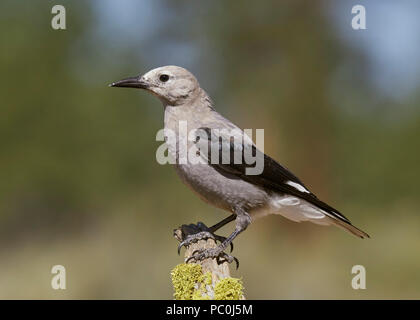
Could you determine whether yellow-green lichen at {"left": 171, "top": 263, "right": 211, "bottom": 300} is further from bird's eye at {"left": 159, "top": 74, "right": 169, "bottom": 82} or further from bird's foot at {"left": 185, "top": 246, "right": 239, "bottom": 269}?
bird's eye at {"left": 159, "top": 74, "right": 169, "bottom": 82}

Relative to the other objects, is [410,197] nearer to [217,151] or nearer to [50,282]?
[50,282]

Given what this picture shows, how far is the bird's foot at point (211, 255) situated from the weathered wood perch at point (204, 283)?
0.10 metres

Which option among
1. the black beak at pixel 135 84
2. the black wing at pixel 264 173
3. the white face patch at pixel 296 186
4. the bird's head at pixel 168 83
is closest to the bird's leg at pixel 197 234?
the black wing at pixel 264 173

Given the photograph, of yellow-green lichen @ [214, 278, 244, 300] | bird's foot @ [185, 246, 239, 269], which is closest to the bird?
bird's foot @ [185, 246, 239, 269]

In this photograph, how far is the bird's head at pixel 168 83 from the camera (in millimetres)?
5023

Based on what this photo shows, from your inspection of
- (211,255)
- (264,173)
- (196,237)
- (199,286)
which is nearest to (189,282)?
(199,286)

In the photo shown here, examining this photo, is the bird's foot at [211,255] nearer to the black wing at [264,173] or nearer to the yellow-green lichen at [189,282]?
the yellow-green lichen at [189,282]

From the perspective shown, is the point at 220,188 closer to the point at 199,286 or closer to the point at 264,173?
the point at 264,173

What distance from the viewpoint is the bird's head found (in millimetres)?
5023

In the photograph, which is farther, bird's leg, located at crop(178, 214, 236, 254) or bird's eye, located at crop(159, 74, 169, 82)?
bird's eye, located at crop(159, 74, 169, 82)

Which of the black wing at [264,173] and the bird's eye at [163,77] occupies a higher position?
the bird's eye at [163,77]

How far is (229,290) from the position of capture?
3.83 metres

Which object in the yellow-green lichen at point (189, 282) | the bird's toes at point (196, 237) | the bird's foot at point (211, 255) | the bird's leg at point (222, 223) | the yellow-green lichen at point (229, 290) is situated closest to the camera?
the yellow-green lichen at point (229, 290)

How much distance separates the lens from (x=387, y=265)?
10531 millimetres
